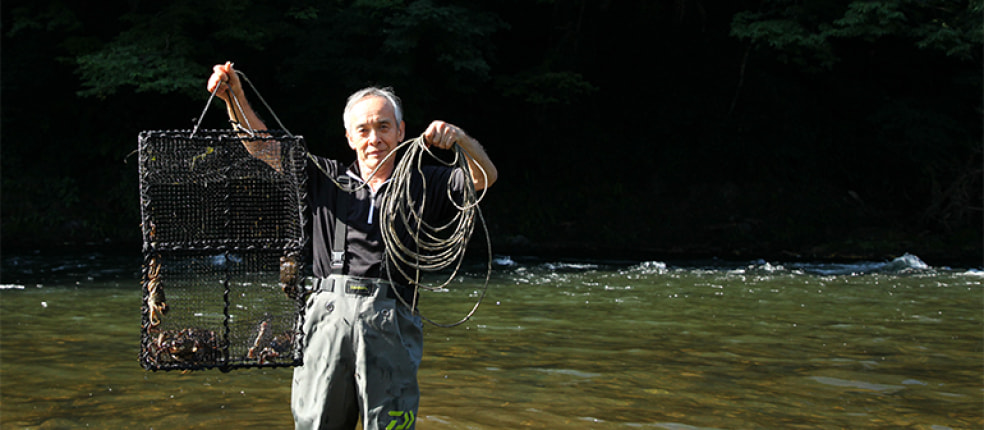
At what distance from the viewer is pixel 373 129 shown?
11.6 ft

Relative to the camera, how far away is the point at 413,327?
11.3ft

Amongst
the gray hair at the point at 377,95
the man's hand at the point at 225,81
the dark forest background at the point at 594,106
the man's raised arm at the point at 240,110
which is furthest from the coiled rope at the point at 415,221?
the dark forest background at the point at 594,106

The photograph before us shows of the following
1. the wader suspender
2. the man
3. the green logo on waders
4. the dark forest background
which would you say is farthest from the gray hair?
the dark forest background

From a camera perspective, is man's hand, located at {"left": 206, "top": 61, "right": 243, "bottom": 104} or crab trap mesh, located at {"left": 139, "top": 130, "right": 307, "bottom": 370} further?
crab trap mesh, located at {"left": 139, "top": 130, "right": 307, "bottom": 370}

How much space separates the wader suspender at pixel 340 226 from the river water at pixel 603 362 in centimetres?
226

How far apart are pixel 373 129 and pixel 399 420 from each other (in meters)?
1.11

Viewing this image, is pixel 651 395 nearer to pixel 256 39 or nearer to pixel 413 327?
pixel 413 327

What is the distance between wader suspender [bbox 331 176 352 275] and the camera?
3.41m

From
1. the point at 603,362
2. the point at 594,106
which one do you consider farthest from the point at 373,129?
the point at 594,106

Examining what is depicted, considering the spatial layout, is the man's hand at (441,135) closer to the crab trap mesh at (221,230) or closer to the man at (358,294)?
the man at (358,294)

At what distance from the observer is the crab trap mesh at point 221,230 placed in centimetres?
362

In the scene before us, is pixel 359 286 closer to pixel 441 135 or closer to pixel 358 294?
pixel 358 294

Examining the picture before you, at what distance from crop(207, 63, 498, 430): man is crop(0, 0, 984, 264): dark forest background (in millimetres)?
14911

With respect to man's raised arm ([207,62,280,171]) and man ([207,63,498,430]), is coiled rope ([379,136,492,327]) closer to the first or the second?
man ([207,63,498,430])
